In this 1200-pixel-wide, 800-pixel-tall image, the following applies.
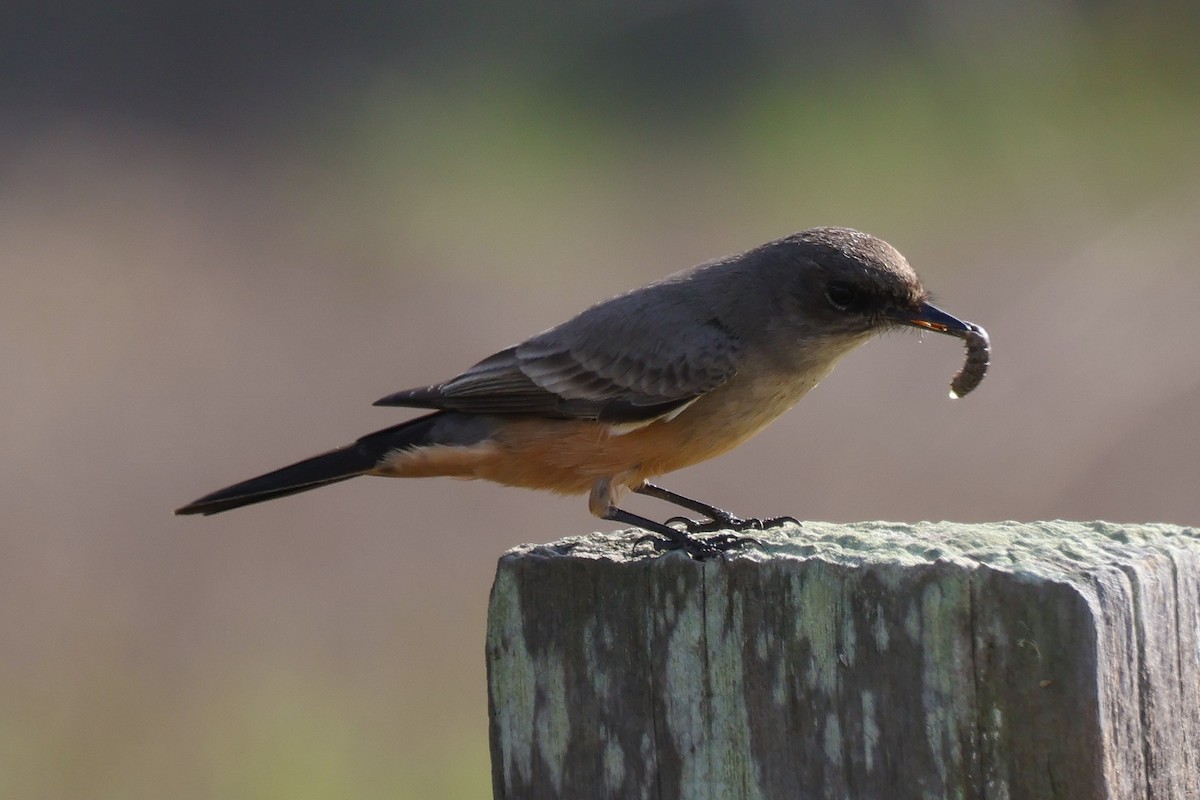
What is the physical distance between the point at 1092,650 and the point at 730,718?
0.58 m

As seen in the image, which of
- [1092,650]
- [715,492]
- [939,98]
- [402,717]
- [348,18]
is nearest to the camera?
[1092,650]

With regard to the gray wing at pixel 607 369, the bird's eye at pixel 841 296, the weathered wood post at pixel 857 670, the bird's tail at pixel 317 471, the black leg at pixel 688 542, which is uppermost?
the bird's eye at pixel 841 296

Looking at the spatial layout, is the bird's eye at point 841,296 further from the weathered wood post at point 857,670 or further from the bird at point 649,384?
the weathered wood post at point 857,670

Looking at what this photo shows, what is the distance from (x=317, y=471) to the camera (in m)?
4.57

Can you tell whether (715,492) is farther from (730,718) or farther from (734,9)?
(730,718)

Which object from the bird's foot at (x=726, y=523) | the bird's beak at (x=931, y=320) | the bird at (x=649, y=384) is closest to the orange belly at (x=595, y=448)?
the bird at (x=649, y=384)

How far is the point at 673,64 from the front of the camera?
14.0 m

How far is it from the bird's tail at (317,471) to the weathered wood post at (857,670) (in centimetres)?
199

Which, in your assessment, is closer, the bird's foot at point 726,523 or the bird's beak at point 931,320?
the bird's foot at point 726,523

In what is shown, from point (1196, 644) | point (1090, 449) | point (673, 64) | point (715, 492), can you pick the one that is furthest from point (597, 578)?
point (673, 64)

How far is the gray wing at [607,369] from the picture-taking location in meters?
4.49

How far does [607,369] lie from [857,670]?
7.80 feet

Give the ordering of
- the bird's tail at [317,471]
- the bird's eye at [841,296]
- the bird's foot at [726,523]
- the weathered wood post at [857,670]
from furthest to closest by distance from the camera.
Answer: the bird's eye at [841,296] < the bird's tail at [317,471] < the bird's foot at [726,523] < the weathered wood post at [857,670]

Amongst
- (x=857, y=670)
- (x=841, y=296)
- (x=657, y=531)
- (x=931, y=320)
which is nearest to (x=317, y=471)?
(x=657, y=531)
